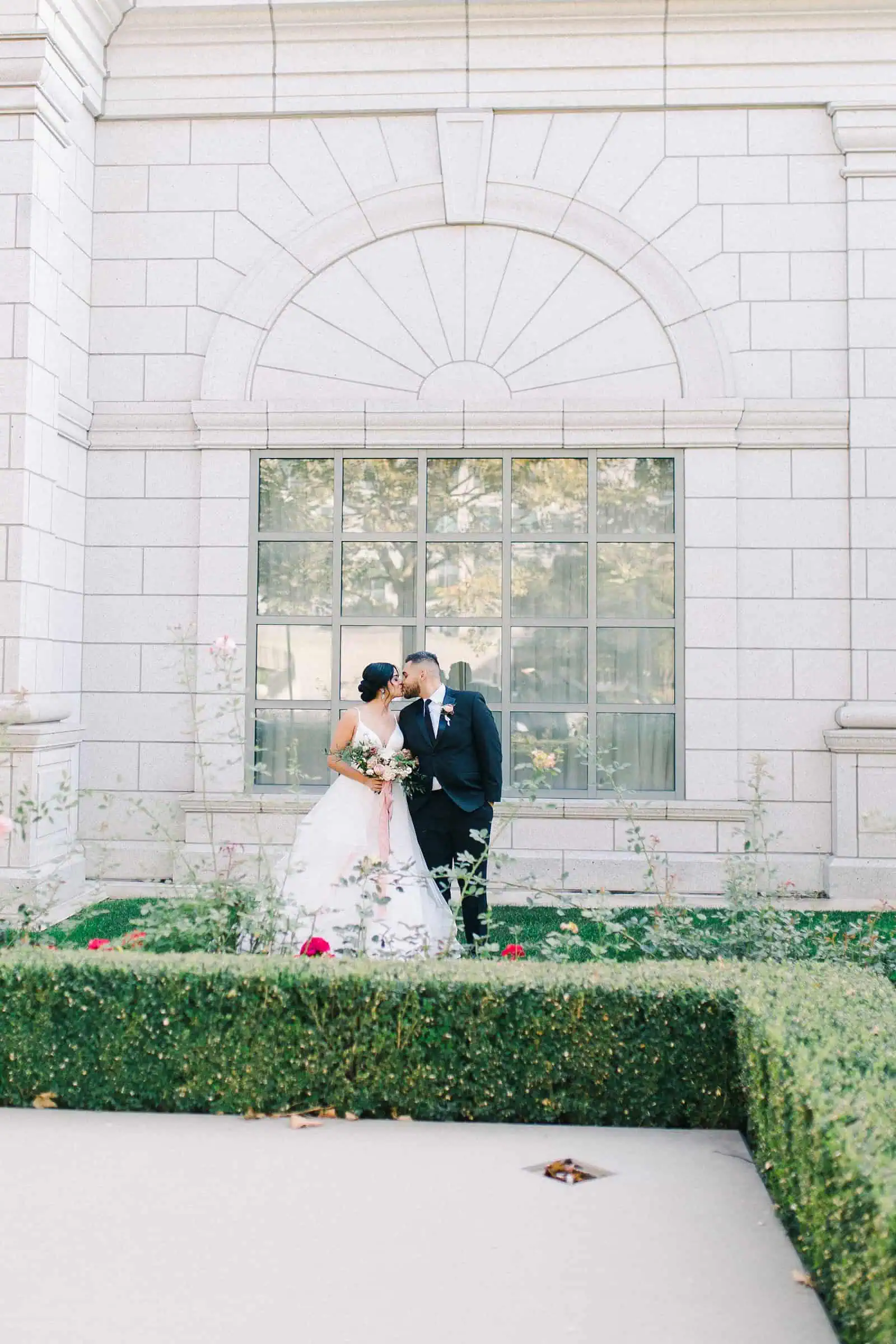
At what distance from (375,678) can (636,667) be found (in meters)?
3.04

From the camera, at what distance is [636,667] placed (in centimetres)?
893

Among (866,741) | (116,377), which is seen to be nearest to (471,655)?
(866,741)

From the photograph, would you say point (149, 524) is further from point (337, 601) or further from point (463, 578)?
point (463, 578)

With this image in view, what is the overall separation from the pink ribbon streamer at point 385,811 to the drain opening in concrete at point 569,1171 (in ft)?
10.1

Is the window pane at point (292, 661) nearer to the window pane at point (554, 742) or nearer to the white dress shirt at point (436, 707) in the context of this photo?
the window pane at point (554, 742)

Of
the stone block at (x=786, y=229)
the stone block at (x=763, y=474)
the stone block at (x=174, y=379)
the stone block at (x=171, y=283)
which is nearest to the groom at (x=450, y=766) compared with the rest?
the stone block at (x=763, y=474)

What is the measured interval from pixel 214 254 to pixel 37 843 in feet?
15.8

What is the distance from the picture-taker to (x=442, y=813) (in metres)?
6.68

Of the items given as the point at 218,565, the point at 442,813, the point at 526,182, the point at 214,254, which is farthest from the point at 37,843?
the point at 526,182

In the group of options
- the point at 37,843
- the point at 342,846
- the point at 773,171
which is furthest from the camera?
the point at 773,171

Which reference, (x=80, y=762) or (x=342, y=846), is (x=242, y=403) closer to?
(x=80, y=762)

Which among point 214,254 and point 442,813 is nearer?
point 442,813

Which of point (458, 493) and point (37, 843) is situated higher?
point (458, 493)

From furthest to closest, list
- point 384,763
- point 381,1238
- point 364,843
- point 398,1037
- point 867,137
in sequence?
point 867,137 < point 364,843 < point 384,763 < point 398,1037 < point 381,1238
